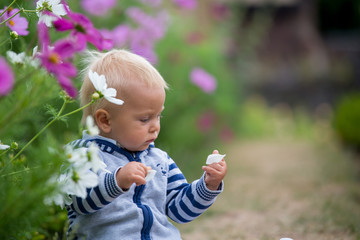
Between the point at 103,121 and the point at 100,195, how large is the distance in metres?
0.29

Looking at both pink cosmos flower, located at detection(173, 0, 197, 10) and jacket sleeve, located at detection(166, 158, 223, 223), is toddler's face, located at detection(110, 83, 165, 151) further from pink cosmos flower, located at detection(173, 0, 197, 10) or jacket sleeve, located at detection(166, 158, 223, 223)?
pink cosmos flower, located at detection(173, 0, 197, 10)

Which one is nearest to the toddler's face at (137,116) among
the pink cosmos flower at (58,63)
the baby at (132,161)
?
the baby at (132,161)

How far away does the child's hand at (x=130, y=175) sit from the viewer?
144 cm

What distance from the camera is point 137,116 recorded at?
65.3 inches

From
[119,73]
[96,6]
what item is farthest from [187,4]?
[119,73]

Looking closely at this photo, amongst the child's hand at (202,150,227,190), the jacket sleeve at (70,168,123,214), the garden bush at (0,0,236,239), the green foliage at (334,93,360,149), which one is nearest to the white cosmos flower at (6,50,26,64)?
the garden bush at (0,0,236,239)

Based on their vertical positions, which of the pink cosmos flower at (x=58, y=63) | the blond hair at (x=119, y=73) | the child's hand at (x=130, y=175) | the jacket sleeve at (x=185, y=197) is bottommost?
the jacket sleeve at (x=185, y=197)

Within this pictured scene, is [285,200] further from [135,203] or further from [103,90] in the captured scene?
[103,90]

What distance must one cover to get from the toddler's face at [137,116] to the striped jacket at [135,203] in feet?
0.20

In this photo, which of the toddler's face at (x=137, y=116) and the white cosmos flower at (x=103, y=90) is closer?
the white cosmos flower at (x=103, y=90)

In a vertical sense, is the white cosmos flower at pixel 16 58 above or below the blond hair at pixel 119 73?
above

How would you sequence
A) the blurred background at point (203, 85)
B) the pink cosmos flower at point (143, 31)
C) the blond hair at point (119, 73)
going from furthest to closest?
the pink cosmos flower at point (143, 31), the blond hair at point (119, 73), the blurred background at point (203, 85)

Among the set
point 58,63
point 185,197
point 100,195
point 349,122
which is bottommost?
point 349,122

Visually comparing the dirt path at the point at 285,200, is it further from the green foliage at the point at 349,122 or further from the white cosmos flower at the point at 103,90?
the white cosmos flower at the point at 103,90
